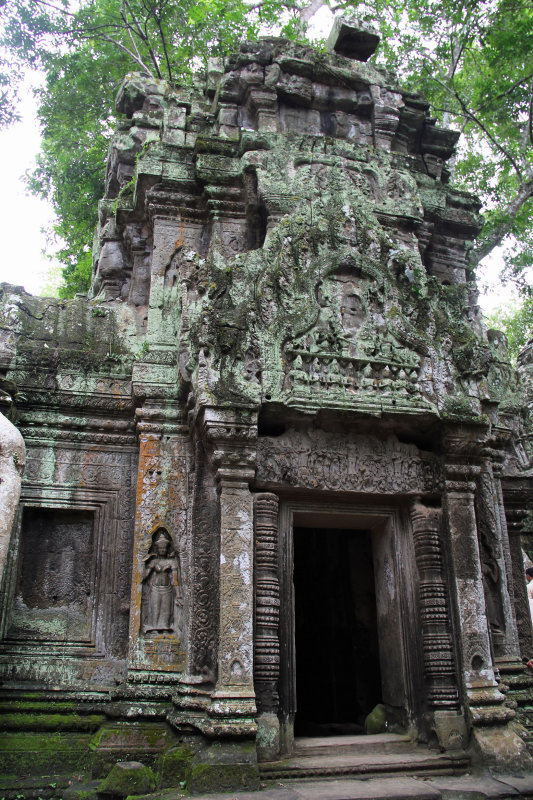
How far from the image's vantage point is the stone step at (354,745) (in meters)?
5.63

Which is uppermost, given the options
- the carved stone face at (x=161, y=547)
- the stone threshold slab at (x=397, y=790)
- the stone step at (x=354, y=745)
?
the carved stone face at (x=161, y=547)

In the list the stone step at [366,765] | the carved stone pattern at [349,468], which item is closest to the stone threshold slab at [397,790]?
the stone step at [366,765]

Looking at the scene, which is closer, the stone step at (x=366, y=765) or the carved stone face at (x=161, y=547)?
the stone step at (x=366, y=765)

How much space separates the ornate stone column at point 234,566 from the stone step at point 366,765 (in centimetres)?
45

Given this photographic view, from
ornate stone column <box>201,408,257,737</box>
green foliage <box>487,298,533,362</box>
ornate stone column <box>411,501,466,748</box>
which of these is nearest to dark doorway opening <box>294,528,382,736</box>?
ornate stone column <box>411,501,466,748</box>

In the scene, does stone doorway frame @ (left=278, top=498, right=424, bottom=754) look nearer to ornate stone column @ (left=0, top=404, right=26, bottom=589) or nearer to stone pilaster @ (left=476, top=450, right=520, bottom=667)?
stone pilaster @ (left=476, top=450, right=520, bottom=667)

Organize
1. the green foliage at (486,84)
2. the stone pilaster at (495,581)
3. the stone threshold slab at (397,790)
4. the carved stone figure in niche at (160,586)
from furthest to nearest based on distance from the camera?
the green foliage at (486,84)
the stone pilaster at (495,581)
the carved stone figure in niche at (160,586)
the stone threshold slab at (397,790)

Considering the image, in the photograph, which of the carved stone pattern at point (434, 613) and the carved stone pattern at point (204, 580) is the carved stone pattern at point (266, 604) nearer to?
the carved stone pattern at point (204, 580)

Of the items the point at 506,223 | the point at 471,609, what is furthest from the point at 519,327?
the point at 471,609

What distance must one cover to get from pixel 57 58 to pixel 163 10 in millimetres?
2468

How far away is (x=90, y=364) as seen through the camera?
707 cm

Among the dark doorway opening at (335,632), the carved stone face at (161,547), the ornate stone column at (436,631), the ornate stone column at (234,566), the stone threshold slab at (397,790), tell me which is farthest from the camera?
the dark doorway opening at (335,632)

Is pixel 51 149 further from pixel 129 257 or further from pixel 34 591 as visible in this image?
pixel 34 591

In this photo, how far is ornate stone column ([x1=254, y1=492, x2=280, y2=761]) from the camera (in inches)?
211
